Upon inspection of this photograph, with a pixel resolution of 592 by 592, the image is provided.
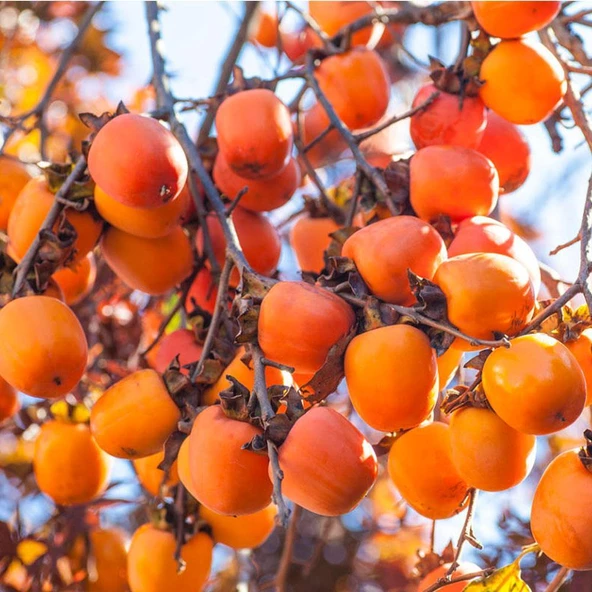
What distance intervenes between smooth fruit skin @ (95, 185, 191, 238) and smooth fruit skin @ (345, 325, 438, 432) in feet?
1.94

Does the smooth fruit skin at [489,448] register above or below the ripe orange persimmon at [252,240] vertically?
above

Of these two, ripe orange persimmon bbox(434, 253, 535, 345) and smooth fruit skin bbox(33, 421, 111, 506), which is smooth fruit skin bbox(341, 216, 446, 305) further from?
smooth fruit skin bbox(33, 421, 111, 506)

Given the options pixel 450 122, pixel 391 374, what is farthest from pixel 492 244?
→ pixel 450 122

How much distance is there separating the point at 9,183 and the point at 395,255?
1008 millimetres

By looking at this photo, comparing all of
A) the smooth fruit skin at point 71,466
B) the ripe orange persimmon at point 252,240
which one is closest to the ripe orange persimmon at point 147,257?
the ripe orange persimmon at point 252,240

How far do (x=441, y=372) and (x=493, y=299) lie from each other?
0.24 meters

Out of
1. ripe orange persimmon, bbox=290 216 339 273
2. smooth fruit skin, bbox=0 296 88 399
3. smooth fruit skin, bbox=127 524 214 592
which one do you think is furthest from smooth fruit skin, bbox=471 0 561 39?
smooth fruit skin, bbox=127 524 214 592

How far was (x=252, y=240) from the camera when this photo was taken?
6.27ft

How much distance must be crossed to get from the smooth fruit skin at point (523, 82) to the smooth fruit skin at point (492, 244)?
0.42 metres

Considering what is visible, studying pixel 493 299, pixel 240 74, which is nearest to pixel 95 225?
pixel 240 74

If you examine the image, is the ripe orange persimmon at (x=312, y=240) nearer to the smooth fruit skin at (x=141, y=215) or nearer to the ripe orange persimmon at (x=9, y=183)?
the smooth fruit skin at (x=141, y=215)

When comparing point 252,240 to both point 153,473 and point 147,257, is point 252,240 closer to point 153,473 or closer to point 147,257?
point 147,257

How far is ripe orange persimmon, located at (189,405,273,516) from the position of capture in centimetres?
124

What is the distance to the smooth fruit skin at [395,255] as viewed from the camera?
1.35 m
